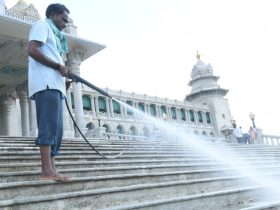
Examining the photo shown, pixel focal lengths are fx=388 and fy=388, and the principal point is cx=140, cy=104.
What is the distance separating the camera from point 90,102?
44.9 m

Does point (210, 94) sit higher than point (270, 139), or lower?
higher

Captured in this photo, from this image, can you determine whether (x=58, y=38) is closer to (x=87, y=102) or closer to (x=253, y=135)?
(x=253, y=135)

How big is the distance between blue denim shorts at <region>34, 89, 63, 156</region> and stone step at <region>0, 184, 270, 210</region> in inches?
22.5

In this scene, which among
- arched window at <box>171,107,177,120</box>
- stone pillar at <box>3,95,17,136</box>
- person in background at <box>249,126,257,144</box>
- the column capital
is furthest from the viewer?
arched window at <box>171,107,177,120</box>

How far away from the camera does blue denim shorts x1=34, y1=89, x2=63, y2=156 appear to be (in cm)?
397

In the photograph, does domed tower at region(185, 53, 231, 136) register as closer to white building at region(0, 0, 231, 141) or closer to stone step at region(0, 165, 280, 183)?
white building at region(0, 0, 231, 141)

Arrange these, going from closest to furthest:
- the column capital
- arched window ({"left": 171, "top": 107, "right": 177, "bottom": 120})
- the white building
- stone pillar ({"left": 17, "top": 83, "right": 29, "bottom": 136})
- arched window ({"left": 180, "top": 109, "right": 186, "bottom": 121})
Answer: the white building → the column capital → stone pillar ({"left": 17, "top": 83, "right": 29, "bottom": 136}) → arched window ({"left": 171, "top": 107, "right": 177, "bottom": 120}) → arched window ({"left": 180, "top": 109, "right": 186, "bottom": 121})

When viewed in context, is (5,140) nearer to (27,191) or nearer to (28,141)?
(28,141)

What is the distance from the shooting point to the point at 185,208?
462 cm

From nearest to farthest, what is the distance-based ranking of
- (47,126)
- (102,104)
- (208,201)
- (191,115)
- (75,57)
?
(47,126)
(208,201)
(75,57)
(102,104)
(191,115)

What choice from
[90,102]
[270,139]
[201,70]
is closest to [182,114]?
A: [201,70]

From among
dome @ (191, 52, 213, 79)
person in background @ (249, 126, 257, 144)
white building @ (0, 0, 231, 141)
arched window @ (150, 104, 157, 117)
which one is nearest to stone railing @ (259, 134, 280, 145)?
person in background @ (249, 126, 257, 144)

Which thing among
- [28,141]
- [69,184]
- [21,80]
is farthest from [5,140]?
[21,80]

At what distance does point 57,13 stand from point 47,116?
4.04ft
